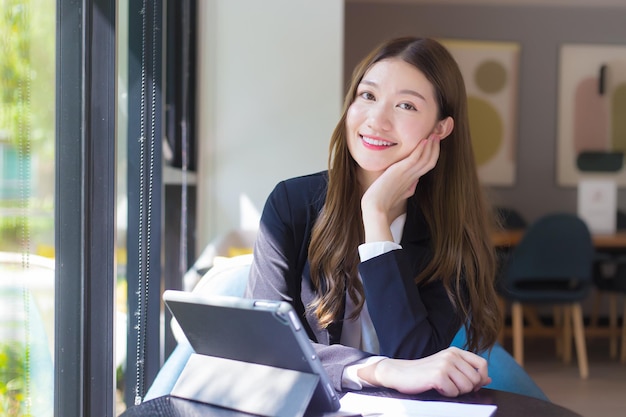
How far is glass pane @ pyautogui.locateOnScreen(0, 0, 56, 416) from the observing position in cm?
112

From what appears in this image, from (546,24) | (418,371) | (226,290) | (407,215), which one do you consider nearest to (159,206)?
(226,290)

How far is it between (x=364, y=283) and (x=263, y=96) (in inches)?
105

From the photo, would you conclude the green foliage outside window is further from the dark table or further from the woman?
the woman

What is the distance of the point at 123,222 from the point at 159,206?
1.32 ft

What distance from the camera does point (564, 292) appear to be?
16.1 feet

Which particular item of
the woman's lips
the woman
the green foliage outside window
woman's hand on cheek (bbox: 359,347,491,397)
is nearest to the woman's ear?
the woman

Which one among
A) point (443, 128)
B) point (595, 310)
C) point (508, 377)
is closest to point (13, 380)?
point (443, 128)

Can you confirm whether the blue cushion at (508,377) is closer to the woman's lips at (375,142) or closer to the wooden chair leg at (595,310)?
the woman's lips at (375,142)

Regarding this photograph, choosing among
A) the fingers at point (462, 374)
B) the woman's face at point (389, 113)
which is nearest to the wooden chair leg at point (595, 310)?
the woman's face at point (389, 113)

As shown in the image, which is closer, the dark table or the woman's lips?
the dark table

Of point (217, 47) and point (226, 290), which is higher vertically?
point (217, 47)

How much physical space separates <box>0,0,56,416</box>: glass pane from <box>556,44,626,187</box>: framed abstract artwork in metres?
5.93

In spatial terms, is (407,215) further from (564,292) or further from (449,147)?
(564,292)

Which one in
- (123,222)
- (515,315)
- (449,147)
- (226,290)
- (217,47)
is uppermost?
(217,47)
